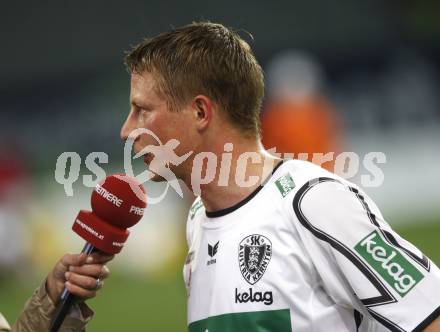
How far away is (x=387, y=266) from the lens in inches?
121

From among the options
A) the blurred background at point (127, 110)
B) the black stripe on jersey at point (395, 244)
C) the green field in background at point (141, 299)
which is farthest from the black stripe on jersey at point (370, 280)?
the blurred background at point (127, 110)

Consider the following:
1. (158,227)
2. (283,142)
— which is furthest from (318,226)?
(158,227)

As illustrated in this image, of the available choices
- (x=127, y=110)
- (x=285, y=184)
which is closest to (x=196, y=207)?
(x=285, y=184)

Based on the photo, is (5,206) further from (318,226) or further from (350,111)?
(318,226)

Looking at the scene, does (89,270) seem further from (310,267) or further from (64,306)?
(310,267)

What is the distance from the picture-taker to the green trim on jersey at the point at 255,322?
321cm

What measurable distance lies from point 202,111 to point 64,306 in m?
0.85

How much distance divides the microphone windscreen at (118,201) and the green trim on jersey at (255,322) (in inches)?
18.5

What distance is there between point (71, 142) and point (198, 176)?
10.3m

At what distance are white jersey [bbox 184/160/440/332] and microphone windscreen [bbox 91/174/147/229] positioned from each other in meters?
0.33

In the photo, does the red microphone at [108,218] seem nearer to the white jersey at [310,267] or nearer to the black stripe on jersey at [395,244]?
the white jersey at [310,267]

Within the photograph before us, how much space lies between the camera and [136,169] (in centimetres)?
1247

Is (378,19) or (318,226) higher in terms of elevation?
(318,226)

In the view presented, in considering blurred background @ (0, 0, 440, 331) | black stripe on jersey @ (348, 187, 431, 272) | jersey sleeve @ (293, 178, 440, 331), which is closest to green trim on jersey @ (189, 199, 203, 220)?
jersey sleeve @ (293, 178, 440, 331)
